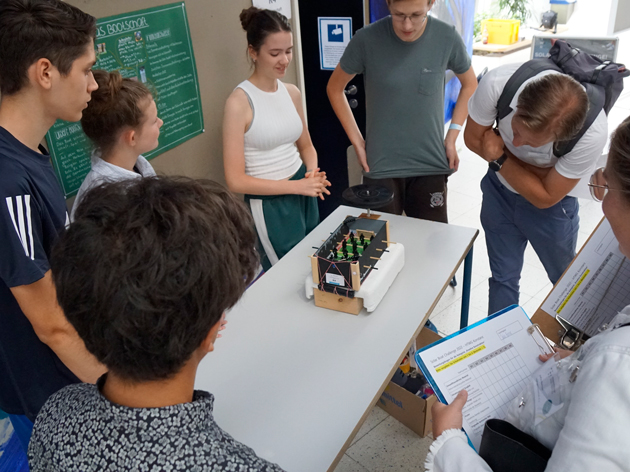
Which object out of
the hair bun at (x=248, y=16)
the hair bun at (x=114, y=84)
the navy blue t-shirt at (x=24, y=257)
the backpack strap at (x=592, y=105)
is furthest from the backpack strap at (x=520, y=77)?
the navy blue t-shirt at (x=24, y=257)

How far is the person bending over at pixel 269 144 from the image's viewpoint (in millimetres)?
2174

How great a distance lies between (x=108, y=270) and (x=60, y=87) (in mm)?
858

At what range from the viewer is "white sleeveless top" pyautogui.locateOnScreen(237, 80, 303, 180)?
A: 2.23 m

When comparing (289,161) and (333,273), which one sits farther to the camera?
(289,161)

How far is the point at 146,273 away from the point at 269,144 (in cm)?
170

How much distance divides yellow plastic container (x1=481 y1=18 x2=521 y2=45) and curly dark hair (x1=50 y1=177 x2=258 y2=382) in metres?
8.34

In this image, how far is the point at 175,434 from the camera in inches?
27.4

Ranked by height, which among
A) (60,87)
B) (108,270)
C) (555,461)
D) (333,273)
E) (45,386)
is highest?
(60,87)

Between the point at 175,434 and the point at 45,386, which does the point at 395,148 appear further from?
the point at 175,434

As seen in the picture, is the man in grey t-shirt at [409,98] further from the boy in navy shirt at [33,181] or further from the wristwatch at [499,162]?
the boy in navy shirt at [33,181]

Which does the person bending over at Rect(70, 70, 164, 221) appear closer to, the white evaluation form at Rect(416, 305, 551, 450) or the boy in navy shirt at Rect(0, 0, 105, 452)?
the boy in navy shirt at Rect(0, 0, 105, 452)

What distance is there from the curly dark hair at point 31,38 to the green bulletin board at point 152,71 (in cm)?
55

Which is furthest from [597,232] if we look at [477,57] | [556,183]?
[477,57]

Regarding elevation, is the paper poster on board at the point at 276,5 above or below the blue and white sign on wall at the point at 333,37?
above
